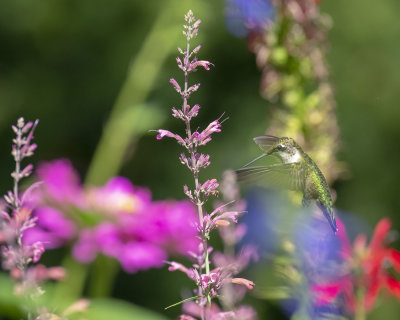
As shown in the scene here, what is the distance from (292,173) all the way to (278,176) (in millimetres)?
23

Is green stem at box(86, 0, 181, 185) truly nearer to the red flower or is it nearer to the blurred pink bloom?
the blurred pink bloom

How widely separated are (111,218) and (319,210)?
0.60m

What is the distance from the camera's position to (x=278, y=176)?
1.90 feet

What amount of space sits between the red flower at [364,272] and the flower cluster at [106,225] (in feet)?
1.29

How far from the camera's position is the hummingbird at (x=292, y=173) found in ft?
1.75

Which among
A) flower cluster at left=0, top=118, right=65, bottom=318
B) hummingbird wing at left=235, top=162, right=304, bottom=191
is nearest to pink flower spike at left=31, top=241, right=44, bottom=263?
flower cluster at left=0, top=118, right=65, bottom=318

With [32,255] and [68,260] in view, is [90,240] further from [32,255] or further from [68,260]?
[32,255]

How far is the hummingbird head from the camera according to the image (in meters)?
0.54

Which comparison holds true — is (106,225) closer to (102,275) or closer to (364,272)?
(102,275)

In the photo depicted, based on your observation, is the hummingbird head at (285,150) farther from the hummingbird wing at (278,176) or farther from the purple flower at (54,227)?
the purple flower at (54,227)

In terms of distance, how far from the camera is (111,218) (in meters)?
1.16

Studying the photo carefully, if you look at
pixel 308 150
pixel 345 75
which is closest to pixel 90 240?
pixel 308 150

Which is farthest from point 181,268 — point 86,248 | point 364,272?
point 86,248

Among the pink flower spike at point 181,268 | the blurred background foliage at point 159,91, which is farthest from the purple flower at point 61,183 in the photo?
the blurred background foliage at point 159,91
